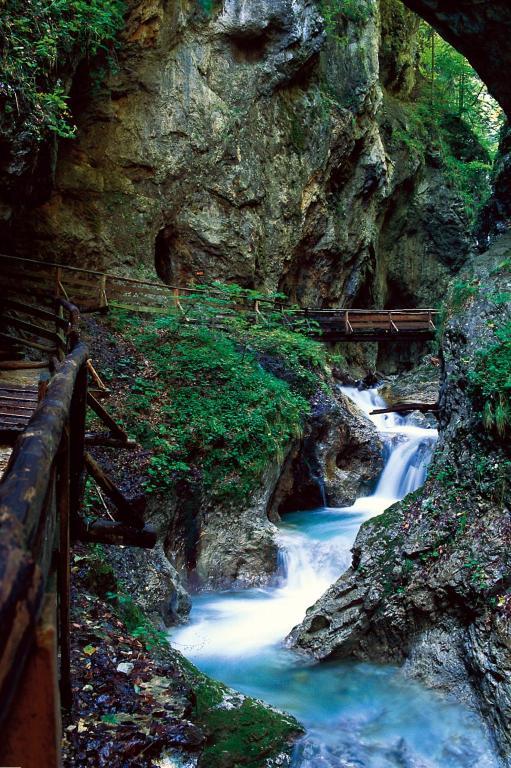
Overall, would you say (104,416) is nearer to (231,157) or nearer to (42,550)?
(42,550)

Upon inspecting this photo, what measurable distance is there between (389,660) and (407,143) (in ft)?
83.8

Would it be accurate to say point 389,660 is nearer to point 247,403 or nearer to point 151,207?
point 247,403

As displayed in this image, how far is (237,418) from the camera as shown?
9930 mm

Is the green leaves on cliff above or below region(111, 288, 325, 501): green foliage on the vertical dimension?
above

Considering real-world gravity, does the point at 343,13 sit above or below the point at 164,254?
above

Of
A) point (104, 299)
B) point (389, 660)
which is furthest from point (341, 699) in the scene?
point (104, 299)

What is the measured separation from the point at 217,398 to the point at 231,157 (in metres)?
11.3

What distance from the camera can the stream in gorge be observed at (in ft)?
16.3

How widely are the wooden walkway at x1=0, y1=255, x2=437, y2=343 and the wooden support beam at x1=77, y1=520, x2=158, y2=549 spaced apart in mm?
9055

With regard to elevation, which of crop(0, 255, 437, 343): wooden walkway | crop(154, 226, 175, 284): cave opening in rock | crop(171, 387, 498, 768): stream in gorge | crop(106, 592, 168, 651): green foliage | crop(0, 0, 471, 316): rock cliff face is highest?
crop(0, 0, 471, 316): rock cliff face

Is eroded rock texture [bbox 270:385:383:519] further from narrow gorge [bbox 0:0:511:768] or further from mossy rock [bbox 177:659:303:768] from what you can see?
mossy rock [bbox 177:659:303:768]

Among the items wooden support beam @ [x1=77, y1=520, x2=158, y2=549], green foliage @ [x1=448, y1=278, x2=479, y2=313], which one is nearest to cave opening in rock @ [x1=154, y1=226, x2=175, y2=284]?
green foliage @ [x1=448, y1=278, x2=479, y2=313]

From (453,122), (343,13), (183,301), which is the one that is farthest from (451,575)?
(453,122)

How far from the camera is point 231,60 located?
18281 mm
